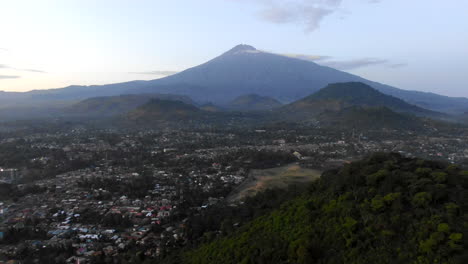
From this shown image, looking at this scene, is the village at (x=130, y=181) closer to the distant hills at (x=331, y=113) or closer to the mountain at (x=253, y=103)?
the distant hills at (x=331, y=113)

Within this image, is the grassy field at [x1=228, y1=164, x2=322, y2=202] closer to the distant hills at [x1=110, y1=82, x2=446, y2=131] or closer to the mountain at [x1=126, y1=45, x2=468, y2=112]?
the distant hills at [x1=110, y1=82, x2=446, y2=131]

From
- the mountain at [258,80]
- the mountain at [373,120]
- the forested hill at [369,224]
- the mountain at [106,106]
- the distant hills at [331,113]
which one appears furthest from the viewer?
the mountain at [258,80]

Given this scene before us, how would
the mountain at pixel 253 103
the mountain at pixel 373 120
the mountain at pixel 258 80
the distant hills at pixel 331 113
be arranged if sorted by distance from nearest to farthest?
1. the mountain at pixel 373 120
2. the distant hills at pixel 331 113
3. the mountain at pixel 253 103
4. the mountain at pixel 258 80

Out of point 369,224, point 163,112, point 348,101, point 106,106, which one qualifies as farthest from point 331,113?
point 106,106

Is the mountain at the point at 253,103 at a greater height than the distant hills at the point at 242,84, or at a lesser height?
lesser

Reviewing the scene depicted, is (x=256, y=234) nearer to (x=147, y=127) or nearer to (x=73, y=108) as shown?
(x=147, y=127)

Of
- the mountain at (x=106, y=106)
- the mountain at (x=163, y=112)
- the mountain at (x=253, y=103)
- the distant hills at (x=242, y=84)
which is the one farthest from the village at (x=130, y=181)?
the distant hills at (x=242, y=84)
